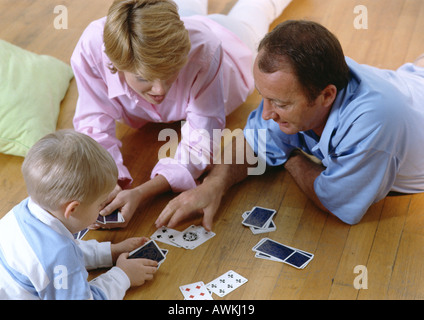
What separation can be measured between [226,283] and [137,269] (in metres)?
0.33

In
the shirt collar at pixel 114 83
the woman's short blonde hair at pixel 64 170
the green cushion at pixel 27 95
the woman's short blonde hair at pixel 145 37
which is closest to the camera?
the woman's short blonde hair at pixel 64 170

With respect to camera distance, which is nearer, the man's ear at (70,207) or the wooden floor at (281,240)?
the man's ear at (70,207)

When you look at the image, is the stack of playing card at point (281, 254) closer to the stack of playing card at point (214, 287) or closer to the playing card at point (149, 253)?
the stack of playing card at point (214, 287)

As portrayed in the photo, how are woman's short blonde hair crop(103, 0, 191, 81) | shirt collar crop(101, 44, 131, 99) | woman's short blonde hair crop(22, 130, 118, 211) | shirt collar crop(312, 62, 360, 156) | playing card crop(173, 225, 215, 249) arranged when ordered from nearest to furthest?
woman's short blonde hair crop(22, 130, 118, 211)
woman's short blonde hair crop(103, 0, 191, 81)
shirt collar crop(312, 62, 360, 156)
playing card crop(173, 225, 215, 249)
shirt collar crop(101, 44, 131, 99)

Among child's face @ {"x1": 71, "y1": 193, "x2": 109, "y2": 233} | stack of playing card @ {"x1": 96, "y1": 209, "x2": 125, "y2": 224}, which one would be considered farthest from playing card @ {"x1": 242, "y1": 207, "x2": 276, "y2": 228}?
child's face @ {"x1": 71, "y1": 193, "x2": 109, "y2": 233}

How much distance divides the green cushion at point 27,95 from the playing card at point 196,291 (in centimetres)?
109

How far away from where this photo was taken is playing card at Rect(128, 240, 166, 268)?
2174 millimetres

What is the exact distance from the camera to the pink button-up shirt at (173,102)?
2406mm

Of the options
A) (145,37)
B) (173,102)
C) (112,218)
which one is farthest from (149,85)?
(112,218)

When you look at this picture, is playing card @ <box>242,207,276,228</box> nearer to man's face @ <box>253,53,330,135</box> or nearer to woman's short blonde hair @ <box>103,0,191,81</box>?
man's face @ <box>253,53,330,135</box>

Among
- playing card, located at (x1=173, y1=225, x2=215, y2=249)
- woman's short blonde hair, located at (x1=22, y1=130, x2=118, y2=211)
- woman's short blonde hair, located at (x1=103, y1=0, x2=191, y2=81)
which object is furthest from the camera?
playing card, located at (x1=173, y1=225, x2=215, y2=249)

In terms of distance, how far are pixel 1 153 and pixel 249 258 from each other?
1.35 meters

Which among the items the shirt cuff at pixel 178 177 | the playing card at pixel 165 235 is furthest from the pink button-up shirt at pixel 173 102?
the playing card at pixel 165 235

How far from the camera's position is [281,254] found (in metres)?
2.18
